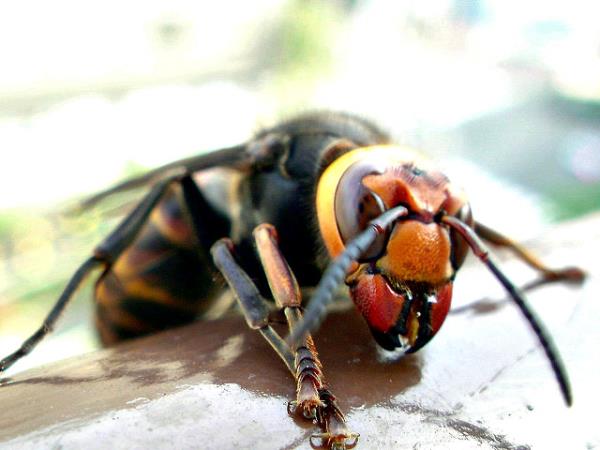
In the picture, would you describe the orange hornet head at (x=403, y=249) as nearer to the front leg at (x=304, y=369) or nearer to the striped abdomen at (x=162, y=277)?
the front leg at (x=304, y=369)

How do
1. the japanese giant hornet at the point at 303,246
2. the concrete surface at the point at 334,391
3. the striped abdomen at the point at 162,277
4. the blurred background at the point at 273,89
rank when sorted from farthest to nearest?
the blurred background at the point at 273,89
the striped abdomen at the point at 162,277
the japanese giant hornet at the point at 303,246
the concrete surface at the point at 334,391

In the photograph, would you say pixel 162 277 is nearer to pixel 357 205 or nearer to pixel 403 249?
pixel 357 205

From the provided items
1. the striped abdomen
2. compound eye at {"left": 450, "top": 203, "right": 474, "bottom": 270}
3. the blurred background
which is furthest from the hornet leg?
the blurred background

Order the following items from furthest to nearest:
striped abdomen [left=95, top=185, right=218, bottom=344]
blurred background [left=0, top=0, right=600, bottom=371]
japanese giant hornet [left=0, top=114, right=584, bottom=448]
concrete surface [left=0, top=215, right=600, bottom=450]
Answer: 1. blurred background [left=0, top=0, right=600, bottom=371]
2. striped abdomen [left=95, top=185, right=218, bottom=344]
3. japanese giant hornet [left=0, top=114, right=584, bottom=448]
4. concrete surface [left=0, top=215, right=600, bottom=450]

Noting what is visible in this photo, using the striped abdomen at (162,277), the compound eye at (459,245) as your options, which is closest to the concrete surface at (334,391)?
the compound eye at (459,245)

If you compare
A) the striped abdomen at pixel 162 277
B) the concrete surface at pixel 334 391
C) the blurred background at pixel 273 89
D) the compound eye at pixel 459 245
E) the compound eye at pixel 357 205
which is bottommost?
the blurred background at pixel 273 89

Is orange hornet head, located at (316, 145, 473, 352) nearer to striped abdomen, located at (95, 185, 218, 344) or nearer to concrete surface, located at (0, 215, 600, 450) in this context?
concrete surface, located at (0, 215, 600, 450)

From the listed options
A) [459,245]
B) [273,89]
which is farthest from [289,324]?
[273,89]
